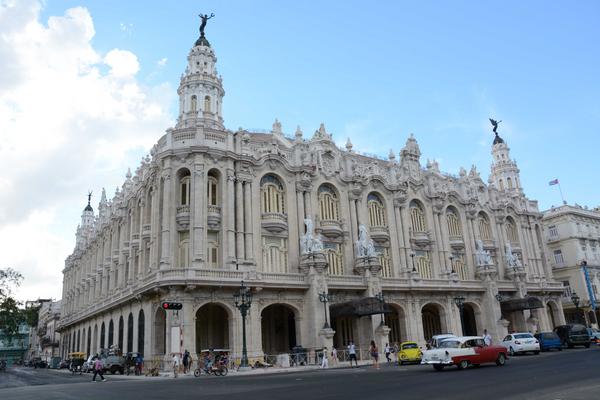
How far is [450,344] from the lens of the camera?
2312cm

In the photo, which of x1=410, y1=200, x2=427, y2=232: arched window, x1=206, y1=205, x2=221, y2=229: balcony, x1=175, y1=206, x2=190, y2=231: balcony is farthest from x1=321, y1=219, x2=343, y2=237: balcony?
x1=175, y1=206, x2=190, y2=231: balcony

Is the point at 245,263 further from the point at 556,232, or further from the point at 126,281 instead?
the point at 556,232

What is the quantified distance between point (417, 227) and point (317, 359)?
21.5 metres

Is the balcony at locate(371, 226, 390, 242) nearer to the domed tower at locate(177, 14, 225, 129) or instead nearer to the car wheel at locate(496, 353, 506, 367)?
the domed tower at locate(177, 14, 225, 129)

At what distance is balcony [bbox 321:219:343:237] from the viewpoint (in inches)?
1772

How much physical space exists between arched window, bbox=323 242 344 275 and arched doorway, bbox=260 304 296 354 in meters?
5.61

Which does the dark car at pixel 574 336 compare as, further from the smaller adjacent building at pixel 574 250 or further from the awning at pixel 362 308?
the smaller adjacent building at pixel 574 250

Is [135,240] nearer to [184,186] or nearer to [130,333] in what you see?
[130,333]

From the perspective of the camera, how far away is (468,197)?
191 feet

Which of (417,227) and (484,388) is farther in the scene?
(417,227)

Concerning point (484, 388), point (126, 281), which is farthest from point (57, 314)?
point (484, 388)

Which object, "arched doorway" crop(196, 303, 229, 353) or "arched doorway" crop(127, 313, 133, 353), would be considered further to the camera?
"arched doorway" crop(127, 313, 133, 353)

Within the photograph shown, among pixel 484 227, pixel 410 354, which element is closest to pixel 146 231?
pixel 410 354

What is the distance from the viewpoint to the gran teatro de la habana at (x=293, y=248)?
37656 mm
